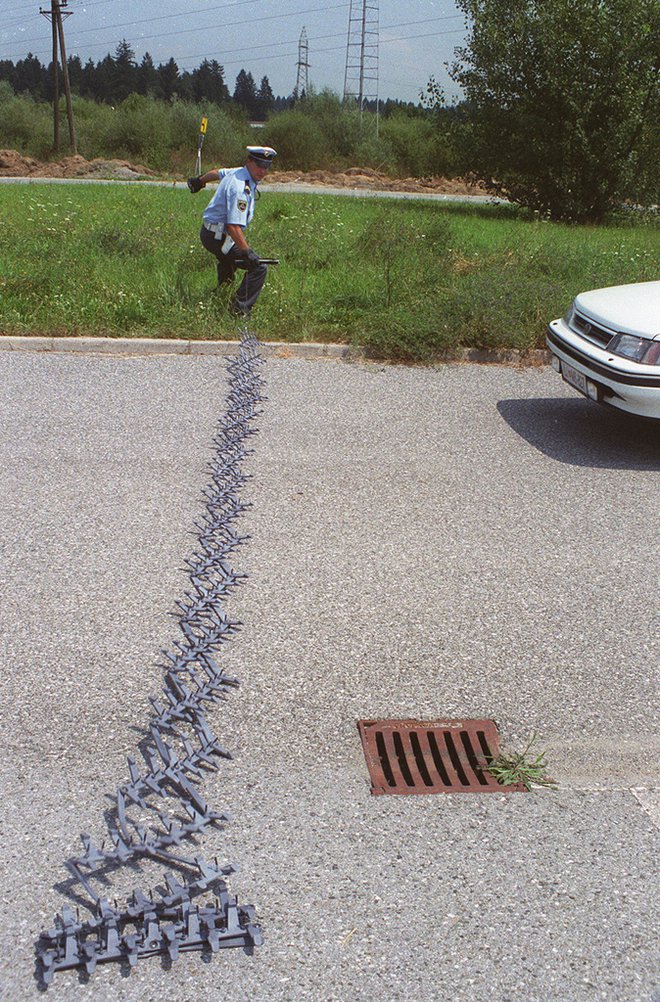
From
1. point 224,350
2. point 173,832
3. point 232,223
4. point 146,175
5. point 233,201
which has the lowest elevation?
point 146,175

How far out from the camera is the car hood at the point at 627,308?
23.4ft

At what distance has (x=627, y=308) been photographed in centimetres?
748

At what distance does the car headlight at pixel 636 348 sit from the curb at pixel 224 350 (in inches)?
105

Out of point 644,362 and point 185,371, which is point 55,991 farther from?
point 185,371

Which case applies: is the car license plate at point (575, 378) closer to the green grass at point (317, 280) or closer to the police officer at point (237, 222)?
the green grass at point (317, 280)

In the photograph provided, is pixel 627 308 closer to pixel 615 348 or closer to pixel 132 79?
pixel 615 348

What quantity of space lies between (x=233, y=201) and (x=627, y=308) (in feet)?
14.2

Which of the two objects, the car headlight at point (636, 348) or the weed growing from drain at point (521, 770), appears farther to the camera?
the car headlight at point (636, 348)

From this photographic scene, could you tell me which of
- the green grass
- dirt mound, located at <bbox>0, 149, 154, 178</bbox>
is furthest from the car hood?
dirt mound, located at <bbox>0, 149, 154, 178</bbox>

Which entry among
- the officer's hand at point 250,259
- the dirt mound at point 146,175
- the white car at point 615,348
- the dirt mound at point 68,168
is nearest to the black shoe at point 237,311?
the officer's hand at point 250,259

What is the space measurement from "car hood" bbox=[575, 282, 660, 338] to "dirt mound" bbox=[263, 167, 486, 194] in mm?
30181

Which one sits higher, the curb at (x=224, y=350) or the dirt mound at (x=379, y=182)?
the curb at (x=224, y=350)

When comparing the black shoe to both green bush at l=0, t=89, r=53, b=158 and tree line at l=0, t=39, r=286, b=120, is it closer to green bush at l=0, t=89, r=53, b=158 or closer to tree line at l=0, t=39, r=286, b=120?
green bush at l=0, t=89, r=53, b=158

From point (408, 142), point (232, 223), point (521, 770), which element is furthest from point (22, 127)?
point (521, 770)
